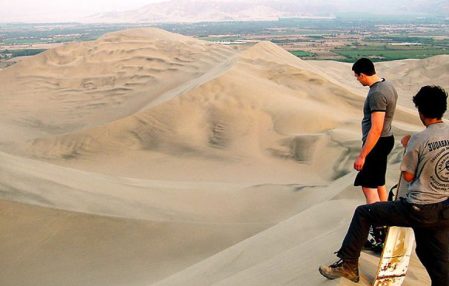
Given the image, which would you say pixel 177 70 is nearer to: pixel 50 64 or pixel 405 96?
pixel 50 64

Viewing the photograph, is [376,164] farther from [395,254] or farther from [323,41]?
[323,41]

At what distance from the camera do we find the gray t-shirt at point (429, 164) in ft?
9.11

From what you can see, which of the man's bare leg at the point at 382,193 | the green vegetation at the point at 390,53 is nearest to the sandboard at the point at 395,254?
the man's bare leg at the point at 382,193

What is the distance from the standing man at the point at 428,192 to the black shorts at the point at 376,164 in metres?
0.80

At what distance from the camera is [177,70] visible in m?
→ 23.3

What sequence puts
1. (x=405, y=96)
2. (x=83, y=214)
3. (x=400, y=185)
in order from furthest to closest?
(x=405, y=96) < (x=83, y=214) < (x=400, y=185)

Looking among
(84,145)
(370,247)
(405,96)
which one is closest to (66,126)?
(84,145)

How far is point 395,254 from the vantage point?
319 cm

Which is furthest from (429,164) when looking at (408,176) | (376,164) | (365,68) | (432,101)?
(365,68)

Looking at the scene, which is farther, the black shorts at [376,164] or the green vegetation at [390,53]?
the green vegetation at [390,53]

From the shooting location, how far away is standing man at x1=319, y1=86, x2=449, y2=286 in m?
2.79

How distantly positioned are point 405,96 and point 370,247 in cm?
2500

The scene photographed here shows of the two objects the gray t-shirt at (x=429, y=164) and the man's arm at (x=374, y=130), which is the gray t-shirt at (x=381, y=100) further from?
the gray t-shirt at (x=429, y=164)

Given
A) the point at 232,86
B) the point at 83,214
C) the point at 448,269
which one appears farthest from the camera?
the point at 232,86
